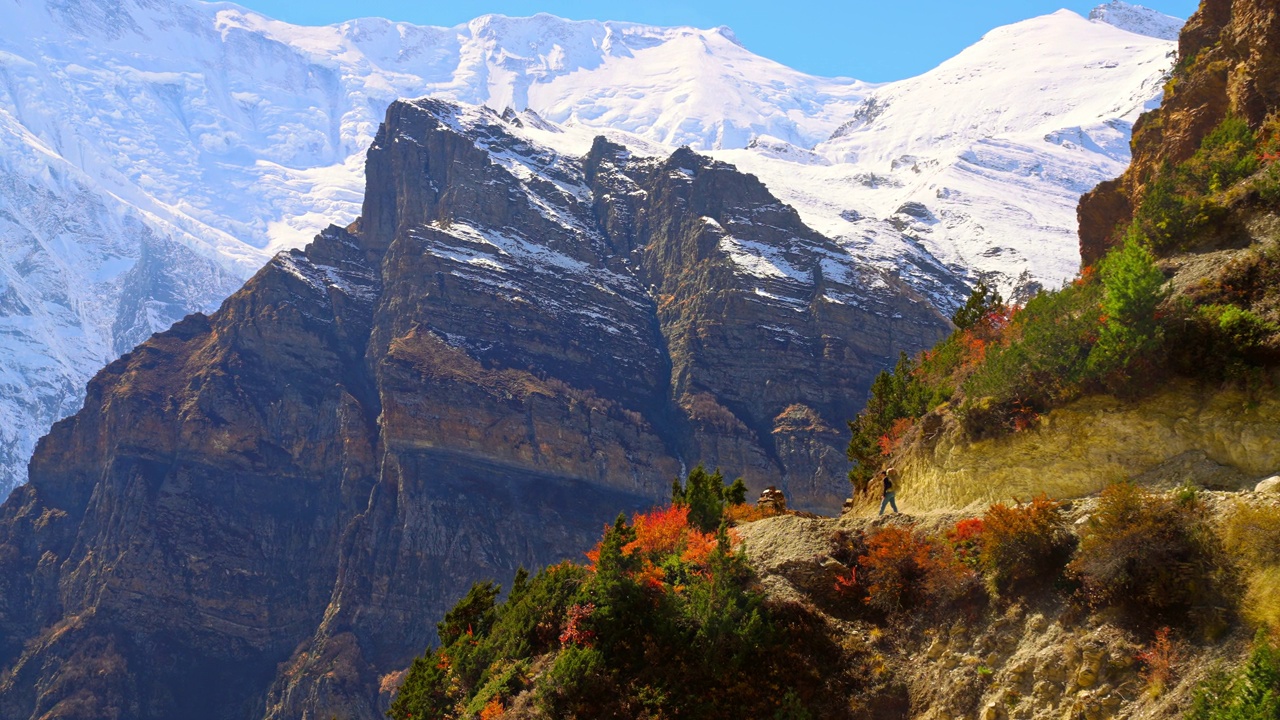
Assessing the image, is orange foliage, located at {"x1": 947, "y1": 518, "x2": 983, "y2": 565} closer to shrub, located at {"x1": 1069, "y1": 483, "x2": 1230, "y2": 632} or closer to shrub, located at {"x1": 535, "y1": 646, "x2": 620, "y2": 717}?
shrub, located at {"x1": 1069, "y1": 483, "x2": 1230, "y2": 632}

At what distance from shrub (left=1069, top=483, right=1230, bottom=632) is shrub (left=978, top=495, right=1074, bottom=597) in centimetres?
108

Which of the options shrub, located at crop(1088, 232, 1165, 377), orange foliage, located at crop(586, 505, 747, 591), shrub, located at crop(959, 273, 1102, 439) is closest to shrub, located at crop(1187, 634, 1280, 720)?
shrub, located at crop(1088, 232, 1165, 377)

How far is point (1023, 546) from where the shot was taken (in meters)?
29.6

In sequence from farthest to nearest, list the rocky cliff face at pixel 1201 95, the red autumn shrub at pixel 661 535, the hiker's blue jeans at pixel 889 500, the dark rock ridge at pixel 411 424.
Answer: the dark rock ridge at pixel 411 424
the rocky cliff face at pixel 1201 95
the red autumn shrub at pixel 661 535
the hiker's blue jeans at pixel 889 500

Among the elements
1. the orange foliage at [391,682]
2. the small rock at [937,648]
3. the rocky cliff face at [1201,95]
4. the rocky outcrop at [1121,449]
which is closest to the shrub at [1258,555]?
the rocky outcrop at [1121,449]

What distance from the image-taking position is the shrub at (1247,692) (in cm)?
2144

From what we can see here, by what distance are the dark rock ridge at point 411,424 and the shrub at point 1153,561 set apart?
94.6m

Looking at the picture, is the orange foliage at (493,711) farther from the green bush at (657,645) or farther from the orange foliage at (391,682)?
the orange foliage at (391,682)

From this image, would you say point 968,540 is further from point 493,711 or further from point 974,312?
point 974,312

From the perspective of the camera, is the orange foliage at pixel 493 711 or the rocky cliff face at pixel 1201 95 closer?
the orange foliage at pixel 493 711

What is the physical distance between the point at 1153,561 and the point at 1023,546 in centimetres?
411

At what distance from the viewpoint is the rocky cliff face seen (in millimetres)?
43562

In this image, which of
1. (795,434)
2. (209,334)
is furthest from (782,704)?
(209,334)

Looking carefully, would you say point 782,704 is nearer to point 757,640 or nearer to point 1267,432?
point 757,640
